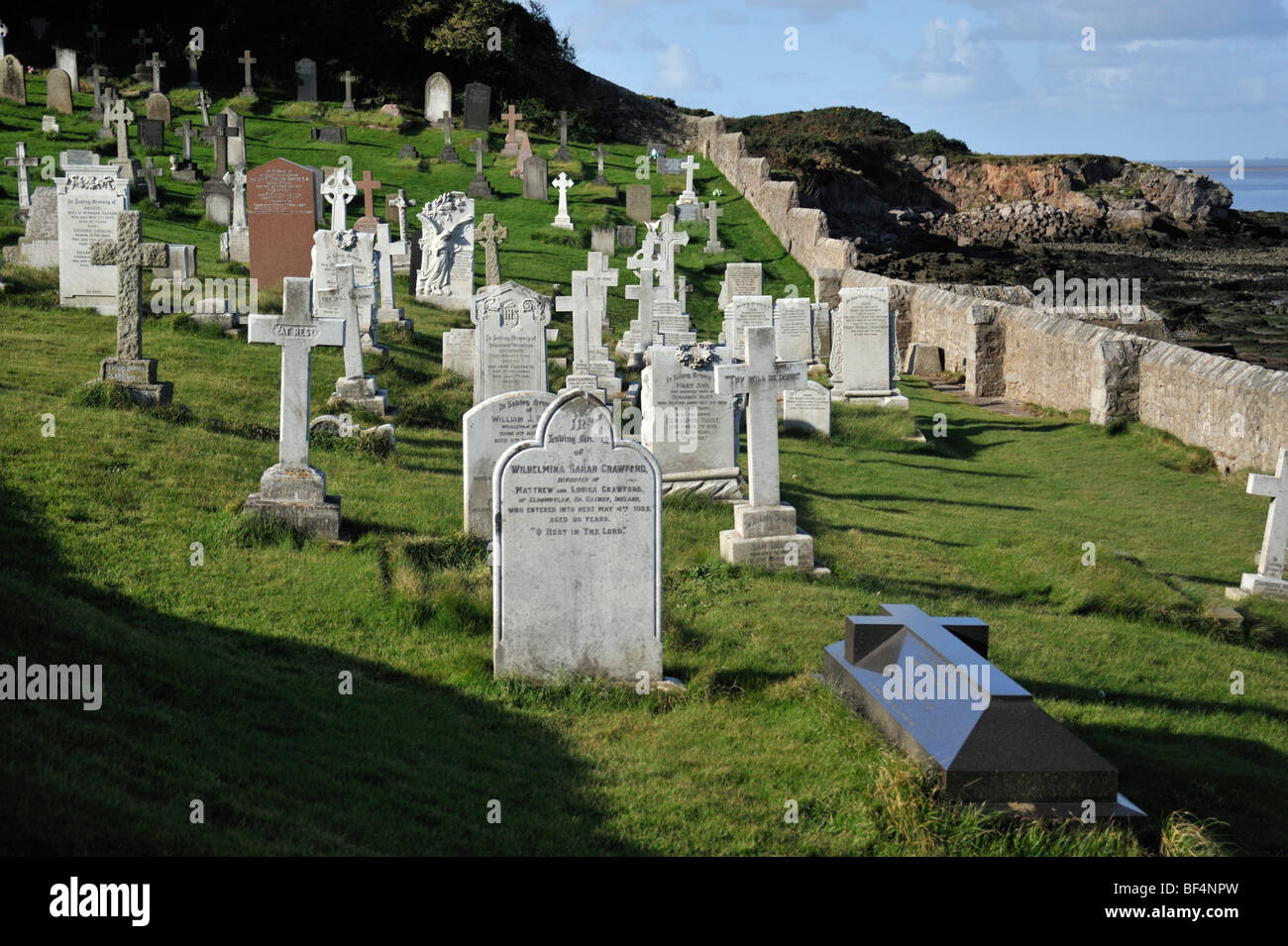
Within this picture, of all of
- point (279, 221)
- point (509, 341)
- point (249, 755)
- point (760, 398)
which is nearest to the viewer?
point (249, 755)

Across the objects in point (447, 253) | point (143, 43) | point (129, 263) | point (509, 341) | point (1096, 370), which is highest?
point (143, 43)

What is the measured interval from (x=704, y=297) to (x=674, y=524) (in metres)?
18.5

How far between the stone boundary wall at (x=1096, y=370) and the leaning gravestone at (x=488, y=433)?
9340 mm

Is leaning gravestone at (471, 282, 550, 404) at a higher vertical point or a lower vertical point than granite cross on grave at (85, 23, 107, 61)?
lower

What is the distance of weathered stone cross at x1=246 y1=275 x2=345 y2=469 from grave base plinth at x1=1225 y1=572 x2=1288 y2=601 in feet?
25.4

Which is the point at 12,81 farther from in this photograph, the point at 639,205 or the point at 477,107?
the point at 639,205

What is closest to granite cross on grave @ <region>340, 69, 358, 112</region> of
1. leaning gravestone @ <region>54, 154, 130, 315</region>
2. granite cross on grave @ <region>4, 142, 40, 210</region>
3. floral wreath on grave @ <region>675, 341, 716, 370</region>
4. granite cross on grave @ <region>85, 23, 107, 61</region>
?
granite cross on grave @ <region>85, 23, 107, 61</region>

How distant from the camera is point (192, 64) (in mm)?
43156

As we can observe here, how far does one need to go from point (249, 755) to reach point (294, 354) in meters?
4.96

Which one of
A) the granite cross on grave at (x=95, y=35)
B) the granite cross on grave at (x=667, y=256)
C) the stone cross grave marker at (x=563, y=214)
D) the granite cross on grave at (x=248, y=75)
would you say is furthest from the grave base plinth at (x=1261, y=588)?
the granite cross on grave at (x=95, y=35)

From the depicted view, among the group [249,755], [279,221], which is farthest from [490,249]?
[249,755]

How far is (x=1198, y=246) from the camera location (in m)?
67.6

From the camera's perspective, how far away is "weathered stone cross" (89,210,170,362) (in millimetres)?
11383

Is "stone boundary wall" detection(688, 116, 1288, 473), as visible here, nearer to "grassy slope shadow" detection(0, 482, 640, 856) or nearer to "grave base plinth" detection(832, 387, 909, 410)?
"grave base plinth" detection(832, 387, 909, 410)
